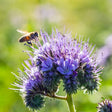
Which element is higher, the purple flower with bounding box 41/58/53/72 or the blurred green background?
the blurred green background

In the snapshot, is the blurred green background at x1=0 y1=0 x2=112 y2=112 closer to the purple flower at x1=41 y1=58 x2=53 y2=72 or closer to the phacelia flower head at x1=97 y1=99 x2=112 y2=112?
the purple flower at x1=41 y1=58 x2=53 y2=72

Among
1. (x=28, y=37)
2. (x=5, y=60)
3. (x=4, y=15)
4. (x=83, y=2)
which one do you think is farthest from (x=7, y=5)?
(x=28, y=37)

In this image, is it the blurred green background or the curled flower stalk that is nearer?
the curled flower stalk

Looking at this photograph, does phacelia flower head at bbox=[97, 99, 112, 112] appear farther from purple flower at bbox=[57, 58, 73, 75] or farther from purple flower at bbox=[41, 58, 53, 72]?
purple flower at bbox=[41, 58, 53, 72]

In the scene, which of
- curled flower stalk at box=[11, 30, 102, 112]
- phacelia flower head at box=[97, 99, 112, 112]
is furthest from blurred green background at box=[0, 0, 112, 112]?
Result: phacelia flower head at box=[97, 99, 112, 112]

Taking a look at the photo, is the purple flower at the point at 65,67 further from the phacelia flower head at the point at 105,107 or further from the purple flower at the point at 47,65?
the phacelia flower head at the point at 105,107

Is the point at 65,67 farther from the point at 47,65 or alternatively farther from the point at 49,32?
the point at 49,32

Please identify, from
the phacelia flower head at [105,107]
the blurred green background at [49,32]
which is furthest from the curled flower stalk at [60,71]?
the blurred green background at [49,32]

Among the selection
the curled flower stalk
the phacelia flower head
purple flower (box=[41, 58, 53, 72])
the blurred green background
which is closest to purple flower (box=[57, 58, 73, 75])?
the curled flower stalk

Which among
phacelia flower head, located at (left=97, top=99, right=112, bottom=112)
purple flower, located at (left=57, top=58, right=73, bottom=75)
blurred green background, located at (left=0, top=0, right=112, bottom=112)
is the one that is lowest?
phacelia flower head, located at (left=97, top=99, right=112, bottom=112)

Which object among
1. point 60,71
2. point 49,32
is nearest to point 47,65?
point 60,71
